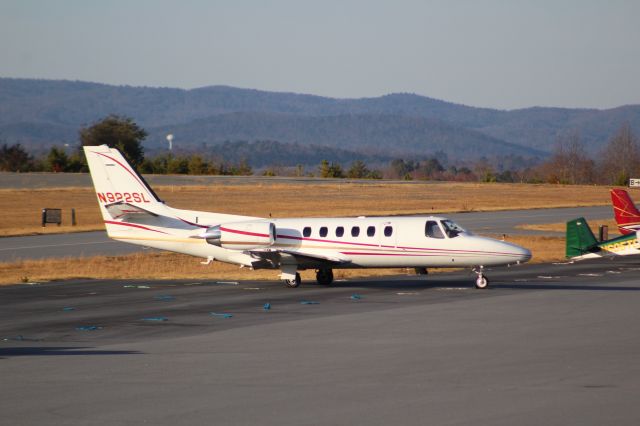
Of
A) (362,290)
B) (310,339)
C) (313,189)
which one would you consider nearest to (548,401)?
(310,339)

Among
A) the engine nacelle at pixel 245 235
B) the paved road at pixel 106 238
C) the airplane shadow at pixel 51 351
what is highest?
the engine nacelle at pixel 245 235


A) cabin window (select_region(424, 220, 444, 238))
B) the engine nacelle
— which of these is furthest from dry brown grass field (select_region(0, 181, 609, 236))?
cabin window (select_region(424, 220, 444, 238))

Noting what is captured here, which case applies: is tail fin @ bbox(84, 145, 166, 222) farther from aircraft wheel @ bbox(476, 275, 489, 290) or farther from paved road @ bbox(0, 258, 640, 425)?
aircraft wheel @ bbox(476, 275, 489, 290)

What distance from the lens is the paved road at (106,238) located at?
49.7m

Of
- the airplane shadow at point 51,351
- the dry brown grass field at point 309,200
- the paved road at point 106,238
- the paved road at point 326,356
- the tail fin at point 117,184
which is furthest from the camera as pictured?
the dry brown grass field at point 309,200

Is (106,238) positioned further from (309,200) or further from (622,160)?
(622,160)

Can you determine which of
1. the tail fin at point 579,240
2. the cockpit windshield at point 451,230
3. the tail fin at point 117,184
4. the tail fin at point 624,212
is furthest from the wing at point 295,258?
the tail fin at point 624,212

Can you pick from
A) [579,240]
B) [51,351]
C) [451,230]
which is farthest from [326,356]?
[579,240]

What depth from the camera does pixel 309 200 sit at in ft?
310

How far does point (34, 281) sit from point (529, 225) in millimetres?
39549

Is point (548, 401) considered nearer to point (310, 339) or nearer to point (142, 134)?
point (310, 339)

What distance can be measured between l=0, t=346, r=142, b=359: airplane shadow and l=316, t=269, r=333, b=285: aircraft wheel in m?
14.2

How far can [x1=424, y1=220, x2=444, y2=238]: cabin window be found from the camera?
31734 millimetres

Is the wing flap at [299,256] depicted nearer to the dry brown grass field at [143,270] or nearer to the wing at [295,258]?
the wing at [295,258]
